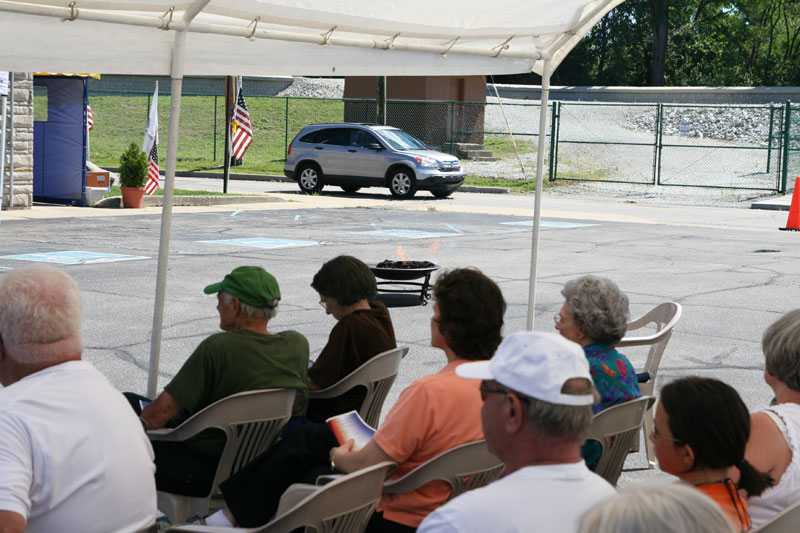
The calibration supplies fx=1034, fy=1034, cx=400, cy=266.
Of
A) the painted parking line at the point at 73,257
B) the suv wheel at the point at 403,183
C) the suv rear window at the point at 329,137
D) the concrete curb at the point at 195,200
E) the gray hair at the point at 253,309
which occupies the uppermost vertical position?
the suv rear window at the point at 329,137

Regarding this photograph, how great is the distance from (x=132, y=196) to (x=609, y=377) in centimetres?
1949

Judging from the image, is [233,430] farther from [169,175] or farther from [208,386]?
[169,175]

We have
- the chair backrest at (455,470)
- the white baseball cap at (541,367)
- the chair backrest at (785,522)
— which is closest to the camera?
the white baseball cap at (541,367)

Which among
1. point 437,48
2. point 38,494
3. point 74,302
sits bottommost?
point 38,494

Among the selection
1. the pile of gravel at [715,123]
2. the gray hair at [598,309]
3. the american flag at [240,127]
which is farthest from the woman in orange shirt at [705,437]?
the pile of gravel at [715,123]

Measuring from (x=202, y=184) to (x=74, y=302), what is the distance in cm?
2887

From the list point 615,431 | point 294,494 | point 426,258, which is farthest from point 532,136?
point 294,494

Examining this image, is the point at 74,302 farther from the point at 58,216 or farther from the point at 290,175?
the point at 290,175

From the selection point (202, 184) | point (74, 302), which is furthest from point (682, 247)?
point (202, 184)

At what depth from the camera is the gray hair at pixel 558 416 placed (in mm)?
2479

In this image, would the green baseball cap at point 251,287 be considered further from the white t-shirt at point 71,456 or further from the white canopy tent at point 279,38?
the white t-shirt at point 71,456

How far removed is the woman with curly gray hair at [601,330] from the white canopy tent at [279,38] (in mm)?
2058

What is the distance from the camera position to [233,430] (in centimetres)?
412

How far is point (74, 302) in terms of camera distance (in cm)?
302
